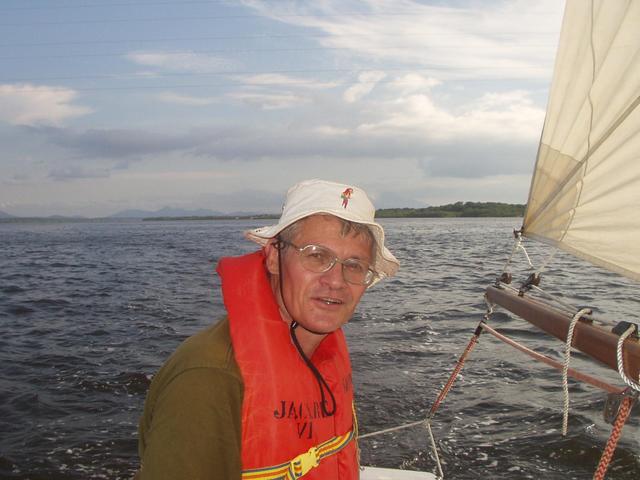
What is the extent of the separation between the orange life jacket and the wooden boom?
122 cm

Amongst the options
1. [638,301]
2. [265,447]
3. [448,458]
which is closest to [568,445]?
[448,458]

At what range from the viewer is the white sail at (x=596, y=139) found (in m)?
2.49

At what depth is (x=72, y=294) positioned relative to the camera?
52.4 ft

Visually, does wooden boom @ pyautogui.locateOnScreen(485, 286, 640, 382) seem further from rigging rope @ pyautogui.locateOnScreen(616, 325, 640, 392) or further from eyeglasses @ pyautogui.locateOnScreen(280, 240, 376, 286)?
eyeglasses @ pyautogui.locateOnScreen(280, 240, 376, 286)

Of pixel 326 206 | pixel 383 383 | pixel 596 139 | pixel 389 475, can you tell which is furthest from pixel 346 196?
pixel 383 383

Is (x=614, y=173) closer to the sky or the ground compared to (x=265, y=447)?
closer to the sky

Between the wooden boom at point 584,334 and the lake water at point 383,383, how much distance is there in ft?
7.54

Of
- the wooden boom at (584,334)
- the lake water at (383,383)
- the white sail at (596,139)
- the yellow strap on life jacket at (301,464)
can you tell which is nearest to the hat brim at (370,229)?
the yellow strap on life jacket at (301,464)

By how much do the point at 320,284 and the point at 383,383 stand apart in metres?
5.60

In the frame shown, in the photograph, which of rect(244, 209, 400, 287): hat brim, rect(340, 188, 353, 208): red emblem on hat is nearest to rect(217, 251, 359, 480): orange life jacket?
rect(244, 209, 400, 287): hat brim

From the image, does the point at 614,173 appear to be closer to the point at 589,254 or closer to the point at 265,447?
the point at 589,254

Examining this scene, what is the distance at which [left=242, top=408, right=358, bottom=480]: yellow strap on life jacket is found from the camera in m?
1.83

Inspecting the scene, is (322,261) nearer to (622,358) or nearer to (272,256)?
(272,256)

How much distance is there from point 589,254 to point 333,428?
Answer: 5.71 ft
